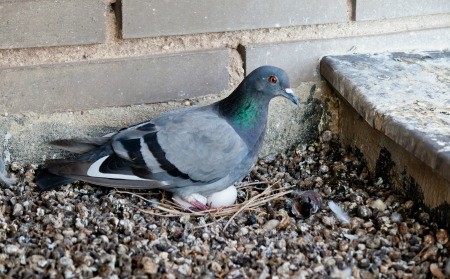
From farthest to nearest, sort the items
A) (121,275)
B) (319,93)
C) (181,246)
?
(319,93) < (181,246) < (121,275)

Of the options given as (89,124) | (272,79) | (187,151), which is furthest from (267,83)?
(89,124)

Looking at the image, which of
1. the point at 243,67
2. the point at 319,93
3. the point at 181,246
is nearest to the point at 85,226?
the point at 181,246

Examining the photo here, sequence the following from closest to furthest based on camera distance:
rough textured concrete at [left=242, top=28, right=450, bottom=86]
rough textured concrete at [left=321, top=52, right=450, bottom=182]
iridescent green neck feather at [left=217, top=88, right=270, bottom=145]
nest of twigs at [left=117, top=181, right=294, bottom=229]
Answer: rough textured concrete at [left=321, top=52, right=450, bottom=182], nest of twigs at [left=117, top=181, right=294, bottom=229], iridescent green neck feather at [left=217, top=88, right=270, bottom=145], rough textured concrete at [left=242, top=28, right=450, bottom=86]

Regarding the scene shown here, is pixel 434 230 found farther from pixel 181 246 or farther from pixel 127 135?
pixel 127 135

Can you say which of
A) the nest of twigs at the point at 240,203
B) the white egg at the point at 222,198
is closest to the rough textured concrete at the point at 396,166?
the nest of twigs at the point at 240,203

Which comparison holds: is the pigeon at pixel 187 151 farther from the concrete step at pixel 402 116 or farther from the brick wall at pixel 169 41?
the concrete step at pixel 402 116

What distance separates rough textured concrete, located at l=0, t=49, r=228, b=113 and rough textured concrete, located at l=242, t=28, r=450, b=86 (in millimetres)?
152

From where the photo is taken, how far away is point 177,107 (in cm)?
289

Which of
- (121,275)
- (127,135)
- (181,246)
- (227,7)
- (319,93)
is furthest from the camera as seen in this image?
(319,93)

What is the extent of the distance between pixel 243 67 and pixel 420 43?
2.52 ft

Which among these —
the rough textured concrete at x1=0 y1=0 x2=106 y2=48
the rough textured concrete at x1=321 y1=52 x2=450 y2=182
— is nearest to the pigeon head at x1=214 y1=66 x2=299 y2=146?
the rough textured concrete at x1=321 y1=52 x2=450 y2=182

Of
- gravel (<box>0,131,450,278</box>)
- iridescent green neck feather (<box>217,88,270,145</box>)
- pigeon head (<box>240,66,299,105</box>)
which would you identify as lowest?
gravel (<box>0,131,450,278</box>)

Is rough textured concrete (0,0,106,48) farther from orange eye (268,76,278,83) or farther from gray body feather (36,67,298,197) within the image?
orange eye (268,76,278,83)

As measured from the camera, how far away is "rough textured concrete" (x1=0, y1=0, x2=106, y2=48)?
8.46 ft
